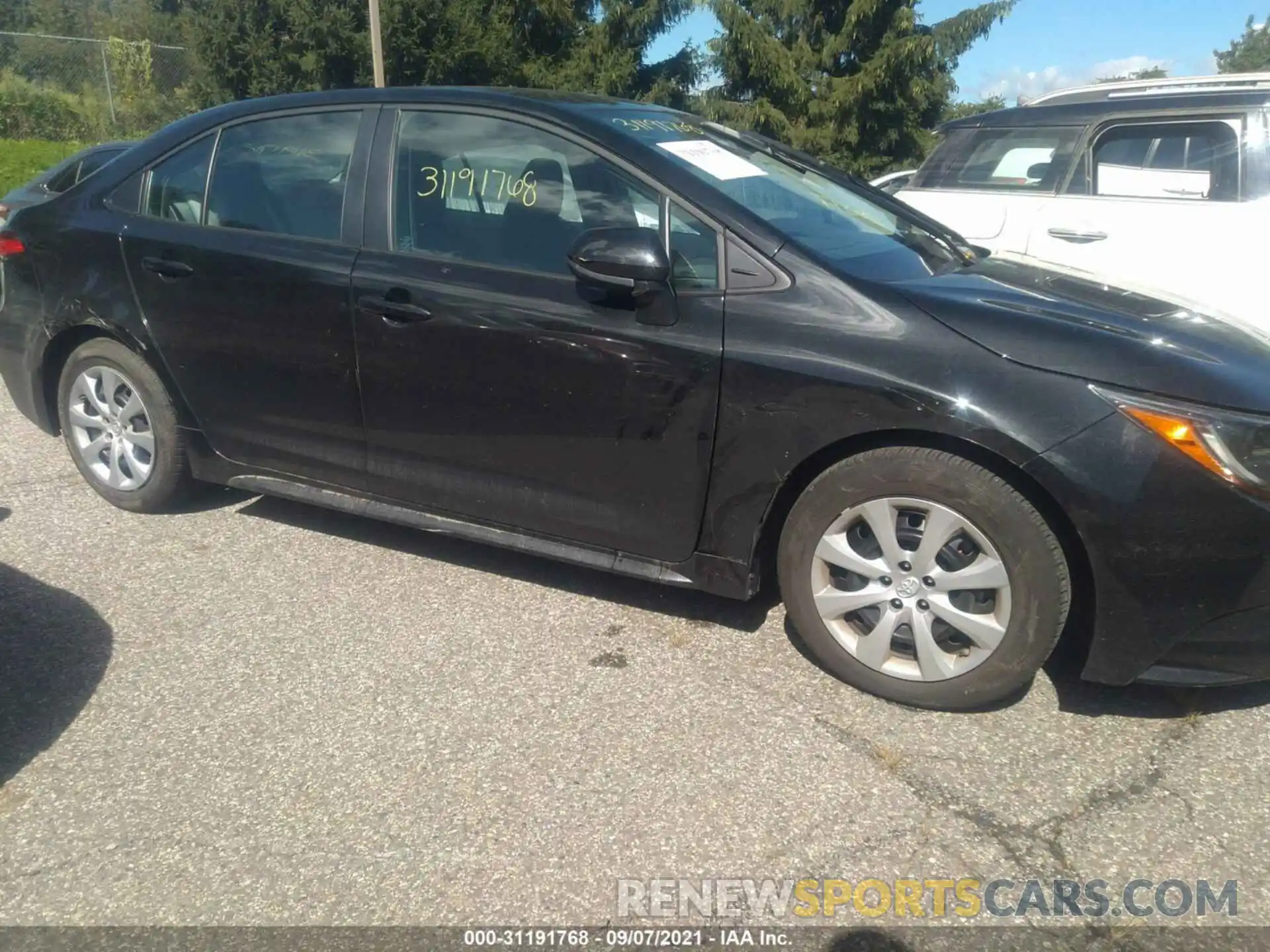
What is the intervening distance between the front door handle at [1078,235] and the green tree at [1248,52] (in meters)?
81.6

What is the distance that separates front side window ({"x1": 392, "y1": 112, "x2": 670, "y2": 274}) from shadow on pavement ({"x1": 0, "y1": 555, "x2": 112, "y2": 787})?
1657mm

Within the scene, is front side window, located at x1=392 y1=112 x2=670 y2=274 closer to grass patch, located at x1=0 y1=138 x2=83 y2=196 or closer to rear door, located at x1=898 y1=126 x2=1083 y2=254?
rear door, located at x1=898 y1=126 x2=1083 y2=254

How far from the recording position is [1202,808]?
2.71 m

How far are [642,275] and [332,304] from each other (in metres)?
1.21

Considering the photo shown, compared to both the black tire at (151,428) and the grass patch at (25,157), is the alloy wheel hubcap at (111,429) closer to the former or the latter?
the black tire at (151,428)

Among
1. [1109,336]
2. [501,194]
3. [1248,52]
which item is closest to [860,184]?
[501,194]

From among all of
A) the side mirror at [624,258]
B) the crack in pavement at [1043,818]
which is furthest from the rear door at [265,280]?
the crack in pavement at [1043,818]

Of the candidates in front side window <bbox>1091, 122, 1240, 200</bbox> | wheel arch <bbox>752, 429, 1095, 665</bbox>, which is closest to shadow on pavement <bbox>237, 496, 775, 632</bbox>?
wheel arch <bbox>752, 429, 1095, 665</bbox>

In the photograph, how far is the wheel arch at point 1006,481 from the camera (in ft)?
9.38

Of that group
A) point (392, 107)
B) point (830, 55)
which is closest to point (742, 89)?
point (830, 55)

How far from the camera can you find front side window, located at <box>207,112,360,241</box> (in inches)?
151

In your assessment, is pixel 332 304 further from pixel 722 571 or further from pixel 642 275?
pixel 722 571

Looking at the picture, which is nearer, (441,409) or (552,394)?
(552,394)

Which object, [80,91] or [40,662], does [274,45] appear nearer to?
[80,91]
